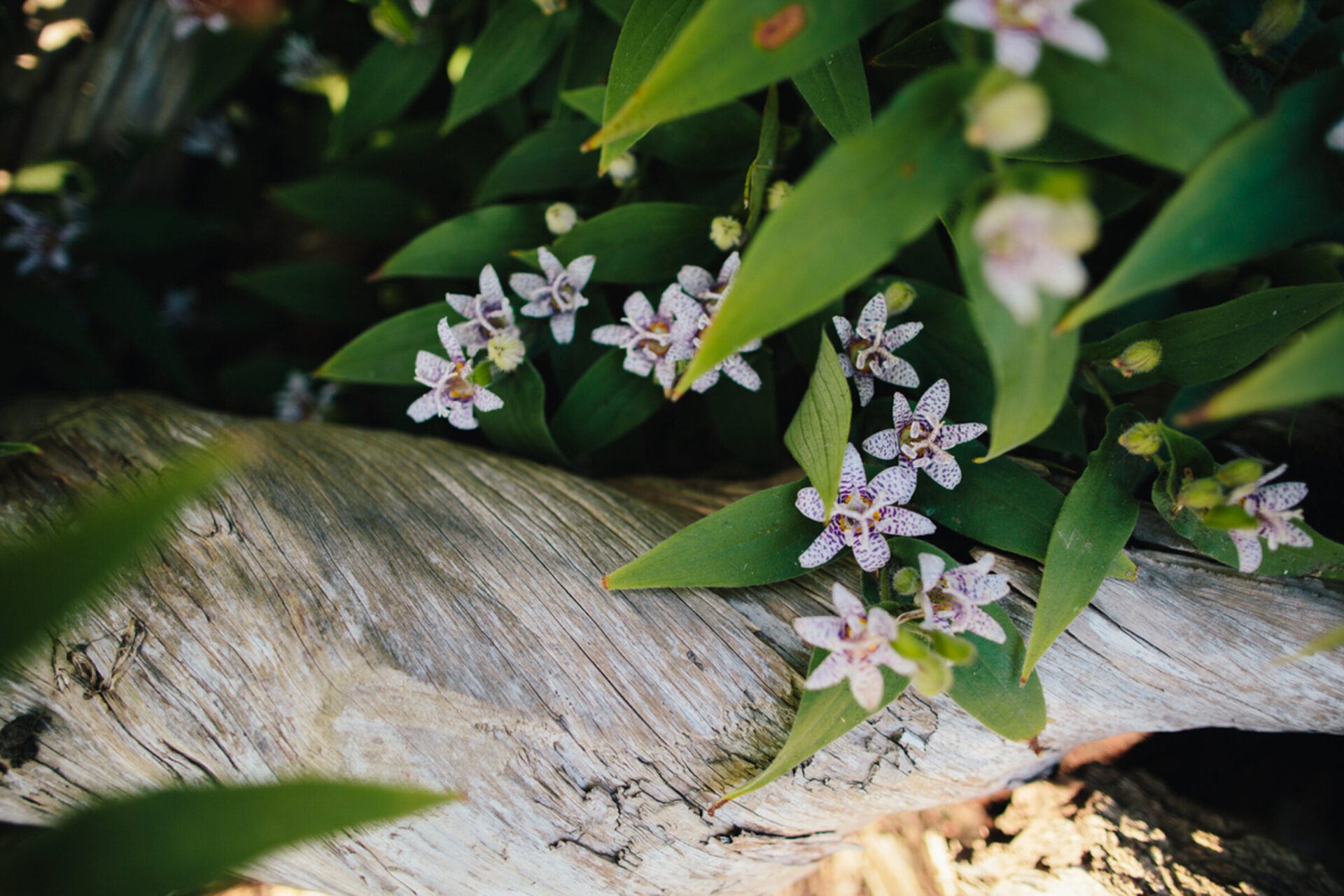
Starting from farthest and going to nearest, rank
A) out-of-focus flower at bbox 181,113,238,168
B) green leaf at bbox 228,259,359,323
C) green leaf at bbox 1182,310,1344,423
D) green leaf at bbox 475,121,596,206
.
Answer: out-of-focus flower at bbox 181,113,238,168, green leaf at bbox 228,259,359,323, green leaf at bbox 475,121,596,206, green leaf at bbox 1182,310,1344,423

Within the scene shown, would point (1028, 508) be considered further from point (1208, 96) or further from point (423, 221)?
point (423, 221)

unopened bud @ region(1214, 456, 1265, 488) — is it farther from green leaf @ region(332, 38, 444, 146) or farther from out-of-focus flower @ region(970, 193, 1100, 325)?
green leaf @ region(332, 38, 444, 146)

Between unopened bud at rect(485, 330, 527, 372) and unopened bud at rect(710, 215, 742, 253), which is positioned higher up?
unopened bud at rect(710, 215, 742, 253)

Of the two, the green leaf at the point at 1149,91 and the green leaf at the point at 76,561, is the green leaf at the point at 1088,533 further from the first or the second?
the green leaf at the point at 76,561

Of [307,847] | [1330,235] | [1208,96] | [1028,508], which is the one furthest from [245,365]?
[1330,235]

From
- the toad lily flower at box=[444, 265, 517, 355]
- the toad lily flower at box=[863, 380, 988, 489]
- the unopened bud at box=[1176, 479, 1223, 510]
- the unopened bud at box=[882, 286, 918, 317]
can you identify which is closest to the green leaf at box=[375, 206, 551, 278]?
the toad lily flower at box=[444, 265, 517, 355]

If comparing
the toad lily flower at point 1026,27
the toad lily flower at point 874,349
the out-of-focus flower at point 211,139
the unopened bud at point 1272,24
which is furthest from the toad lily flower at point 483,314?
the out-of-focus flower at point 211,139
